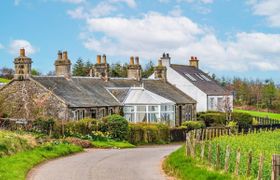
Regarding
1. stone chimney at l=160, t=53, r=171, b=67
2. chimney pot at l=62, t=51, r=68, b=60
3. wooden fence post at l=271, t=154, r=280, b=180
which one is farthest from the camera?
stone chimney at l=160, t=53, r=171, b=67

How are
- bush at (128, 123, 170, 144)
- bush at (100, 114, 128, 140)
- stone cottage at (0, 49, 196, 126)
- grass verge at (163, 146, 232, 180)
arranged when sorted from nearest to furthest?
grass verge at (163, 146, 232, 180)
bush at (100, 114, 128, 140)
bush at (128, 123, 170, 144)
stone cottage at (0, 49, 196, 126)

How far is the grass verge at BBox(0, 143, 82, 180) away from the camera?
66.9 ft

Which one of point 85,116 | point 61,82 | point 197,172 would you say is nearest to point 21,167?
point 197,172

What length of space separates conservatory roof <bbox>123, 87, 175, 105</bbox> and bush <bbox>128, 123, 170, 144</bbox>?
6.37m

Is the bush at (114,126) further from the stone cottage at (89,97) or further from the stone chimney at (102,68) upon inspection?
the stone chimney at (102,68)

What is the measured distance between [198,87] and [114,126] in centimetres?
2626

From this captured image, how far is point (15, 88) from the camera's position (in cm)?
4922

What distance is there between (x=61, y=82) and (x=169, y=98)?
14.0 m

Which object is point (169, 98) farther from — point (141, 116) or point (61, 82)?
point (61, 82)

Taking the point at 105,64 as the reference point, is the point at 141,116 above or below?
below

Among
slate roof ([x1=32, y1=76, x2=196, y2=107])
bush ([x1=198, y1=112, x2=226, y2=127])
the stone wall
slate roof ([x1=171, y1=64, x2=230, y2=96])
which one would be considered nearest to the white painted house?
slate roof ([x1=171, y1=64, x2=230, y2=96])

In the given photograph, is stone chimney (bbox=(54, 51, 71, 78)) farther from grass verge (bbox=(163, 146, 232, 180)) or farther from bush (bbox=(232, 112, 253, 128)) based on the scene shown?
grass verge (bbox=(163, 146, 232, 180))

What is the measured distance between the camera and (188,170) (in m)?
20.5

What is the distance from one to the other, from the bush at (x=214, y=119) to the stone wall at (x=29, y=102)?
23.4 m
